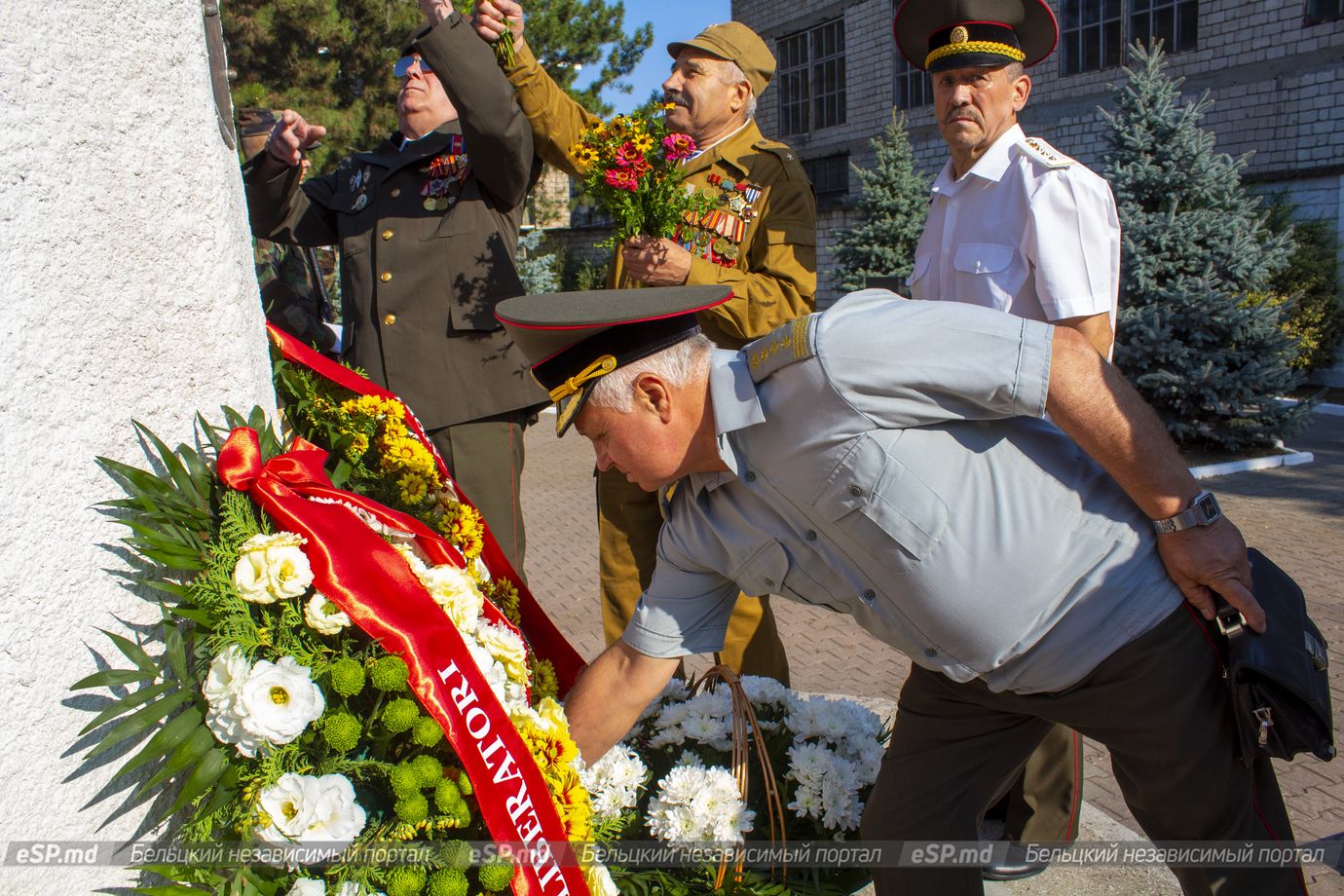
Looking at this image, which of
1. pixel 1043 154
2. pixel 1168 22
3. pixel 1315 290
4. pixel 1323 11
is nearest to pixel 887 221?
pixel 1315 290

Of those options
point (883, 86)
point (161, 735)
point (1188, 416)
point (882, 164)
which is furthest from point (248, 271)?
point (883, 86)

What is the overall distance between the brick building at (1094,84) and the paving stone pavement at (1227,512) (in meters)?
3.92

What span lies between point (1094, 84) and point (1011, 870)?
1438 cm

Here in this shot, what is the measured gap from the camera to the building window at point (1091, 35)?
46.5 ft

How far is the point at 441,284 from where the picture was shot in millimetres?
3121

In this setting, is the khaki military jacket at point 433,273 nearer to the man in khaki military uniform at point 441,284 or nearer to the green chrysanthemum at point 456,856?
the man in khaki military uniform at point 441,284

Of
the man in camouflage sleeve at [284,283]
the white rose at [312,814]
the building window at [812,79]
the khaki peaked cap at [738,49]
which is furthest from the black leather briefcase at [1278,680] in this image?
the building window at [812,79]

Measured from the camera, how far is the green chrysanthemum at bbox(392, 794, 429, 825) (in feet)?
5.13

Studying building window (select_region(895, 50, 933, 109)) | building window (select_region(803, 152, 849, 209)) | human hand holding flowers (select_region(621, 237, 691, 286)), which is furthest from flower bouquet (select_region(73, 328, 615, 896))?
building window (select_region(803, 152, 849, 209))

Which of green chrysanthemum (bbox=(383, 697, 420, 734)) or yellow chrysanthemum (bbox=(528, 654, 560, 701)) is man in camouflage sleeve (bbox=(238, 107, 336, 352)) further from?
green chrysanthemum (bbox=(383, 697, 420, 734))

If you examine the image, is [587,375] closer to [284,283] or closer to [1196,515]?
[1196,515]

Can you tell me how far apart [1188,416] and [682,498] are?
23.0 ft

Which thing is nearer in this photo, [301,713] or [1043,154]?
[301,713]

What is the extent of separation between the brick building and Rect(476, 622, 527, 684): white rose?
8.82 meters
